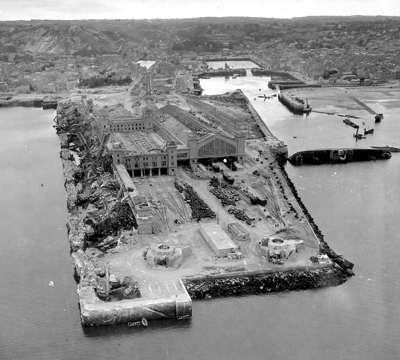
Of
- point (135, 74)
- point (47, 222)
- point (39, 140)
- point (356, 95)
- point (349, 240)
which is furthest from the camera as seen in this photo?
point (135, 74)

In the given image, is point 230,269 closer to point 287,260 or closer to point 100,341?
point 287,260

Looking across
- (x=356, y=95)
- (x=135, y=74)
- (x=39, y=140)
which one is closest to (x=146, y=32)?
(x=135, y=74)

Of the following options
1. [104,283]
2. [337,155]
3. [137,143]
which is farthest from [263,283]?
[337,155]

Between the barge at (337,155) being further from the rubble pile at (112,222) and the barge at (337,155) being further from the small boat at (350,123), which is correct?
the rubble pile at (112,222)

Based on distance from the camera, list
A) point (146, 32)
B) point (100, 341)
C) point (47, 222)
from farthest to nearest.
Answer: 1. point (146, 32)
2. point (47, 222)
3. point (100, 341)

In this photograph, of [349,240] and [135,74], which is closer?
[349,240]

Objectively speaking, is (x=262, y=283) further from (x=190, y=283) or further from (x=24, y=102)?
(x=24, y=102)

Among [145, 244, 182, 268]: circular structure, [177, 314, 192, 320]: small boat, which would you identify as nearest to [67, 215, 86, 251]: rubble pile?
[145, 244, 182, 268]: circular structure

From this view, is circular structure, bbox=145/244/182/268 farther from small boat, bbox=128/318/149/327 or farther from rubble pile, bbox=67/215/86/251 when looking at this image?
rubble pile, bbox=67/215/86/251
